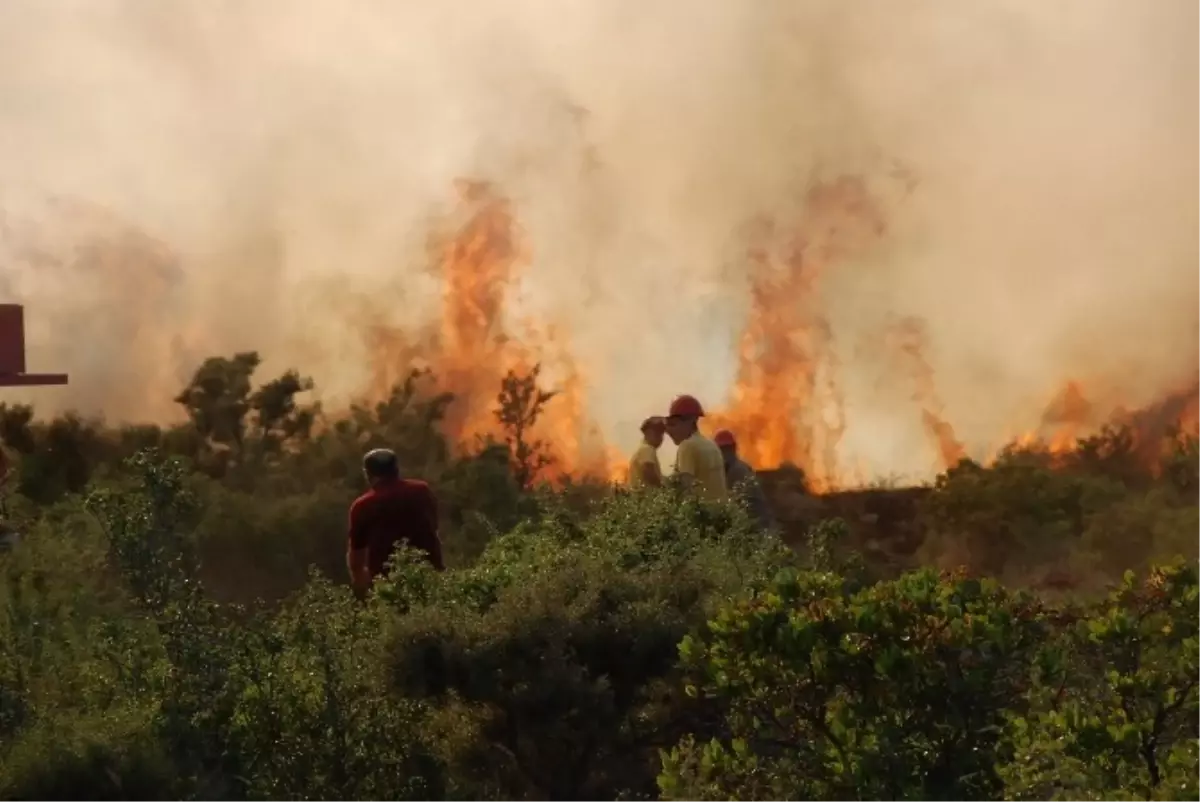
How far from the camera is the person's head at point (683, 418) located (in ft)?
29.4

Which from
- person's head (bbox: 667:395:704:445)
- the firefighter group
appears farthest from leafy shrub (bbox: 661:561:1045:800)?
person's head (bbox: 667:395:704:445)

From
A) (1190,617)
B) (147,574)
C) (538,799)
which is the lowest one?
(538,799)

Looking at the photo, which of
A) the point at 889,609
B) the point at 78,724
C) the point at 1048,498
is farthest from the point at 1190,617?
the point at 1048,498

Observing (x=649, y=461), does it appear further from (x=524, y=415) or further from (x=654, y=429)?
(x=524, y=415)

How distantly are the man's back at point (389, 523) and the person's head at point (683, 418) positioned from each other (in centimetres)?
161

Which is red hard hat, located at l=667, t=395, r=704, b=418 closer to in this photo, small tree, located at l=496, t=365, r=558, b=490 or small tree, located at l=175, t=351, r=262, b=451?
small tree, located at l=496, t=365, r=558, b=490

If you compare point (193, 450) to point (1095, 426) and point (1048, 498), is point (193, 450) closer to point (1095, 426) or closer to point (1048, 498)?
point (1048, 498)

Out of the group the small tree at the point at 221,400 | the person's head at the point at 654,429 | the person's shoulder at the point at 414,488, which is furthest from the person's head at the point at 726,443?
the small tree at the point at 221,400

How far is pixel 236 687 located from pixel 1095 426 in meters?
16.1

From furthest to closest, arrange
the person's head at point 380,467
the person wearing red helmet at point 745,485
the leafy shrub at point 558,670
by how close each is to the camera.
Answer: the person wearing red helmet at point 745,485
the person's head at point 380,467
the leafy shrub at point 558,670

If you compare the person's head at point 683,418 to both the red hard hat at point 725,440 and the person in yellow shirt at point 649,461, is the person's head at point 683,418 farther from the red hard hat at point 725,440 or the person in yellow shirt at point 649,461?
the red hard hat at point 725,440

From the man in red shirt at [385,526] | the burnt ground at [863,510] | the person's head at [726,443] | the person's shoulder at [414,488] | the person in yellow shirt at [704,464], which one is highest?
the burnt ground at [863,510]

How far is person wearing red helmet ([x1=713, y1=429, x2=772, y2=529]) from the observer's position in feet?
27.1

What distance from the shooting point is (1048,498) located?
1756 cm
